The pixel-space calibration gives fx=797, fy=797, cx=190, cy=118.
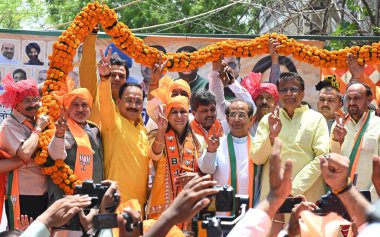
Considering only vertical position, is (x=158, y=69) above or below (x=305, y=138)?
above

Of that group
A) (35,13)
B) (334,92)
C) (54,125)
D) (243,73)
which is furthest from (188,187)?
(35,13)

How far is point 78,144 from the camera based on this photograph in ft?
20.9

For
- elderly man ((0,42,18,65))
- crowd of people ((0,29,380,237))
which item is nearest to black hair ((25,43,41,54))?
elderly man ((0,42,18,65))

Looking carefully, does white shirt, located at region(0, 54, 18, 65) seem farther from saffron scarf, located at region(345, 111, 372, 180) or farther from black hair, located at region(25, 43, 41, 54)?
saffron scarf, located at region(345, 111, 372, 180)

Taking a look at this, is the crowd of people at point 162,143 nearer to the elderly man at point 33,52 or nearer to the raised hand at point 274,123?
the raised hand at point 274,123

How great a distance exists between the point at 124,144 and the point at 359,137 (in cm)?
196

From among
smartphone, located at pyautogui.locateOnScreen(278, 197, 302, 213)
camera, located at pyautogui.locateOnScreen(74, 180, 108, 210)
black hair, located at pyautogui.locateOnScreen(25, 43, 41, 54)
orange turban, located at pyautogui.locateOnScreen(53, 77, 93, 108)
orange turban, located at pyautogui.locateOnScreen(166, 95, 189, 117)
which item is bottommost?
smartphone, located at pyautogui.locateOnScreen(278, 197, 302, 213)

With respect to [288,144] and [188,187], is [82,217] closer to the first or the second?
[188,187]

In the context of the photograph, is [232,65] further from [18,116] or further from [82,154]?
[18,116]

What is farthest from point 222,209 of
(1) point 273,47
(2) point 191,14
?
(2) point 191,14

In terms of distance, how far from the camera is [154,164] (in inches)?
265

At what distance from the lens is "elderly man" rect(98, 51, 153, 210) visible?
6.55 metres

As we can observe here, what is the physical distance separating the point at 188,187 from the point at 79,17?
14.1ft

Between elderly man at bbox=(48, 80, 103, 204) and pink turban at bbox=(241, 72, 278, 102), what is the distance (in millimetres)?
1645
